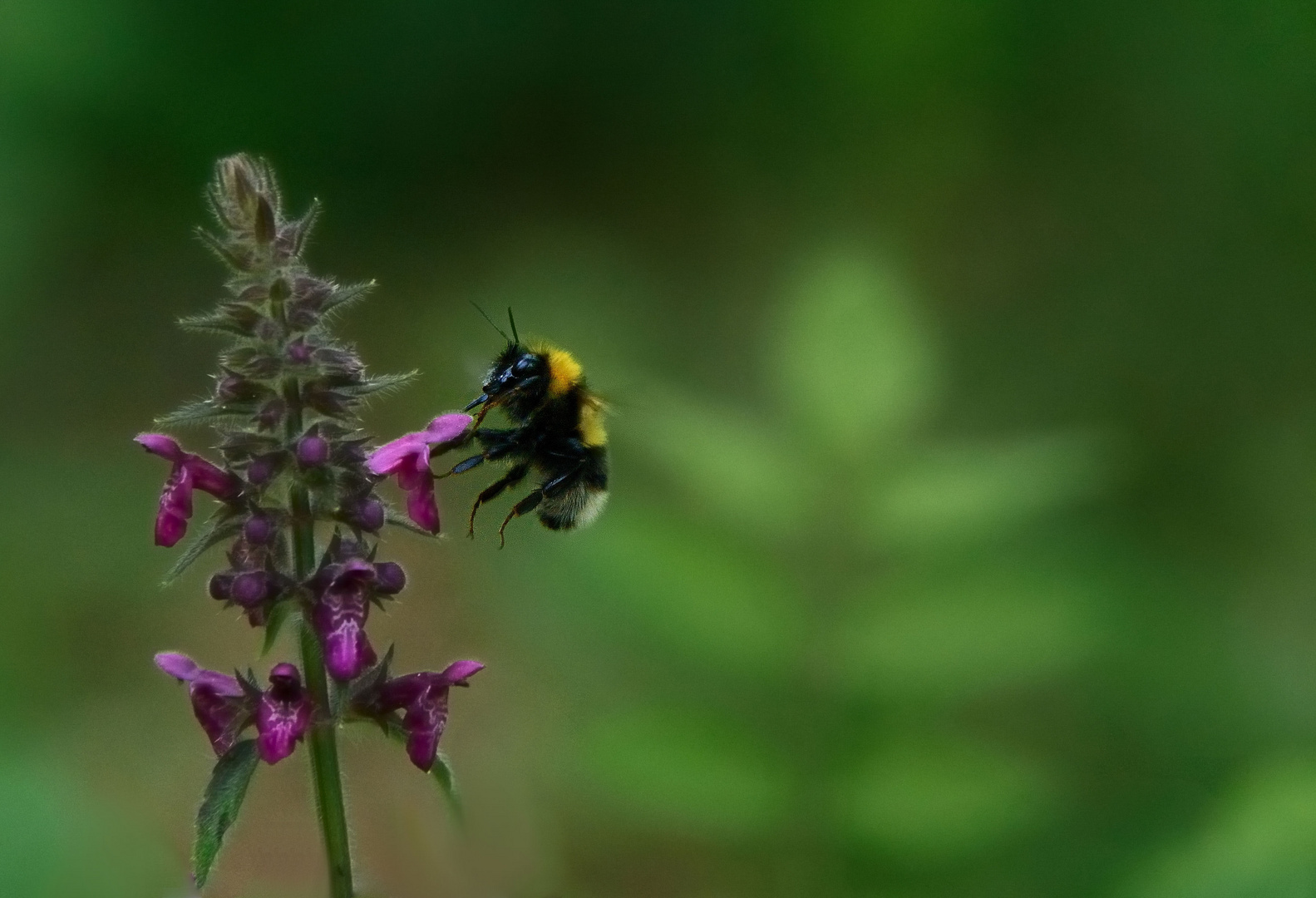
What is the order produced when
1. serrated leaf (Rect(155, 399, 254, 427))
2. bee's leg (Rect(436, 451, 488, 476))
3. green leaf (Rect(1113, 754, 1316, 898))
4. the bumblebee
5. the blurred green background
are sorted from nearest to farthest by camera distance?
serrated leaf (Rect(155, 399, 254, 427)), green leaf (Rect(1113, 754, 1316, 898)), bee's leg (Rect(436, 451, 488, 476)), the blurred green background, the bumblebee

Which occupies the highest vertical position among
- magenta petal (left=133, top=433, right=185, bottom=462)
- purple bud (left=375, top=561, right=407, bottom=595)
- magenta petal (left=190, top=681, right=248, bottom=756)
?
magenta petal (left=133, top=433, right=185, bottom=462)

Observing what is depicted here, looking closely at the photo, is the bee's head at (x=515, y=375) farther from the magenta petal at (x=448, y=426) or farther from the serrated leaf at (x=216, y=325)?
the serrated leaf at (x=216, y=325)

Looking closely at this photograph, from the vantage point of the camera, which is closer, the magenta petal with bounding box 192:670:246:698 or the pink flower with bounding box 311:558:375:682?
the pink flower with bounding box 311:558:375:682

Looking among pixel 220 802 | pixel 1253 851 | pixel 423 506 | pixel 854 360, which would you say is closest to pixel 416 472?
pixel 423 506

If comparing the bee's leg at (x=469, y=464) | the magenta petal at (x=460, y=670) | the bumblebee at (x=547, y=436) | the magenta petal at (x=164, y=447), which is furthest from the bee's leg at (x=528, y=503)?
the magenta petal at (x=164, y=447)

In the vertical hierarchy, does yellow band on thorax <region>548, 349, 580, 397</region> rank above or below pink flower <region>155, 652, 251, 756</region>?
above

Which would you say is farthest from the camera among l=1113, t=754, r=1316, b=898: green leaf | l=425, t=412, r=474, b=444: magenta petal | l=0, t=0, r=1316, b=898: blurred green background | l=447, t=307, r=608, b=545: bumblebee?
l=447, t=307, r=608, b=545: bumblebee

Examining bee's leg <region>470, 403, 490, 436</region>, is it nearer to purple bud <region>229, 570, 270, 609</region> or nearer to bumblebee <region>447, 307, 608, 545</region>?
bumblebee <region>447, 307, 608, 545</region>

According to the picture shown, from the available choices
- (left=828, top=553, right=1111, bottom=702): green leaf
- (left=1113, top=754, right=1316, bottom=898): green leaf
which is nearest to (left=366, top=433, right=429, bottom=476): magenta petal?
(left=828, top=553, right=1111, bottom=702): green leaf
